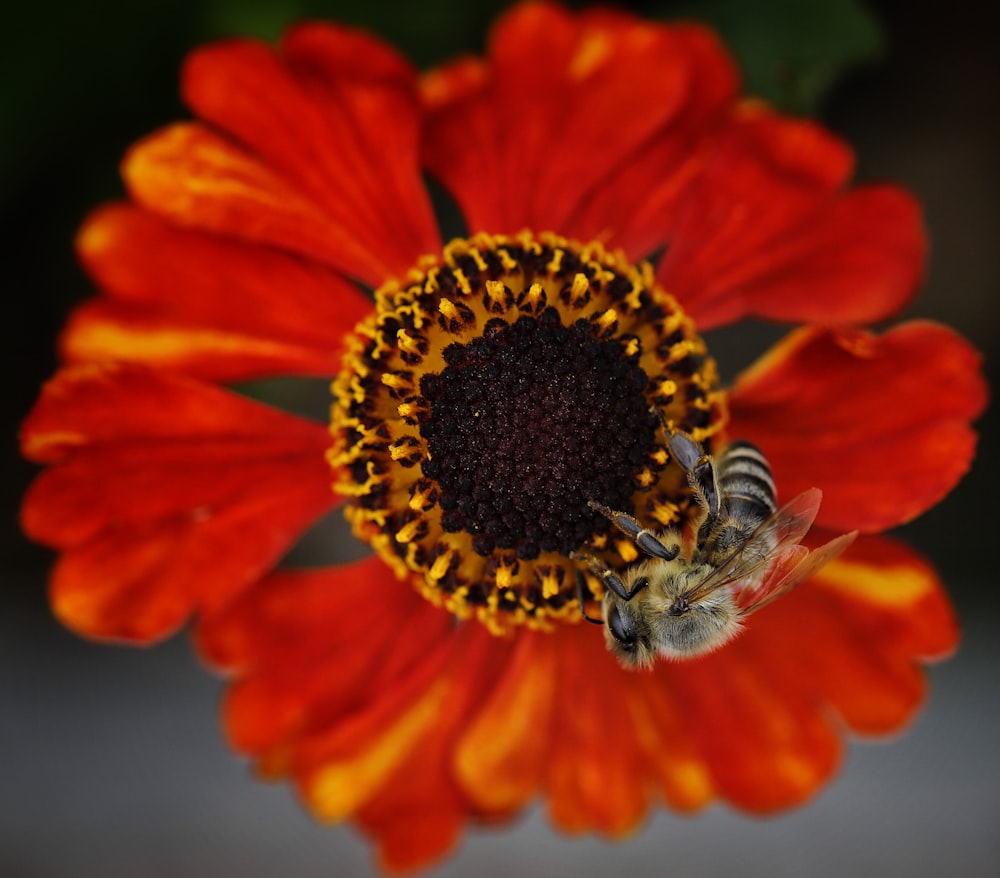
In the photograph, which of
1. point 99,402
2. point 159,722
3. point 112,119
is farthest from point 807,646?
point 112,119

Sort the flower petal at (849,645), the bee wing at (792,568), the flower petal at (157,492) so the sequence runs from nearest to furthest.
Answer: the bee wing at (792,568), the flower petal at (157,492), the flower petal at (849,645)

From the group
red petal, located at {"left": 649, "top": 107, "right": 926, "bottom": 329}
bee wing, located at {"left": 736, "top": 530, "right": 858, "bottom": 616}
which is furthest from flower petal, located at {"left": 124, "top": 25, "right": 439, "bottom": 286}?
bee wing, located at {"left": 736, "top": 530, "right": 858, "bottom": 616}

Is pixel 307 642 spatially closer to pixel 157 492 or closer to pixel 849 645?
pixel 157 492

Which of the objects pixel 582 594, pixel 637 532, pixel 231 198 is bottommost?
pixel 582 594

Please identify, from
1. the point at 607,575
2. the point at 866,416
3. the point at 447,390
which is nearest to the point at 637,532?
the point at 607,575

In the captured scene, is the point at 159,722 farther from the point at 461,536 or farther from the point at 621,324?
the point at 621,324

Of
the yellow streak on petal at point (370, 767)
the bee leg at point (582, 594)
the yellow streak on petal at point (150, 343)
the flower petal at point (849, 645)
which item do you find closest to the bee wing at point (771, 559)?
the bee leg at point (582, 594)

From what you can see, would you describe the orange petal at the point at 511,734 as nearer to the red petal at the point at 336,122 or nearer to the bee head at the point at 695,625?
the bee head at the point at 695,625

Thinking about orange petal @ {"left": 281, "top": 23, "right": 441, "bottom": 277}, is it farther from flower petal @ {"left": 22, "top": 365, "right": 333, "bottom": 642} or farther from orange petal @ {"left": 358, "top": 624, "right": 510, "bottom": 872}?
orange petal @ {"left": 358, "top": 624, "right": 510, "bottom": 872}
